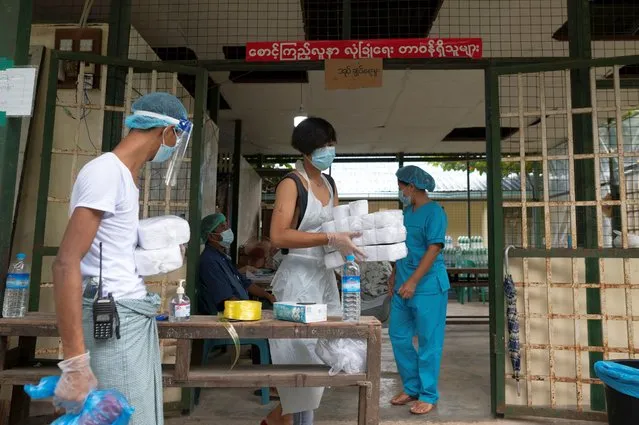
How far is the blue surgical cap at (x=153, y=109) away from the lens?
4.90 feet

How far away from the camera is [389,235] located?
1979mm

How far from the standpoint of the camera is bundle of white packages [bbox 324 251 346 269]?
2.05m

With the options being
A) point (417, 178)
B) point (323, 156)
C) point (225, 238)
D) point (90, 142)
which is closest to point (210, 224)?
point (225, 238)

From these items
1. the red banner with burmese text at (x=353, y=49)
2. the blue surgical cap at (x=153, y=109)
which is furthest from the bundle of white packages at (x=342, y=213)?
the red banner with burmese text at (x=353, y=49)

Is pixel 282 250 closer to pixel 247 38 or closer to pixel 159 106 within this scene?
pixel 159 106

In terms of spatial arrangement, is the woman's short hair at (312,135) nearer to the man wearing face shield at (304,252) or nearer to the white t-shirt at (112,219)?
the man wearing face shield at (304,252)

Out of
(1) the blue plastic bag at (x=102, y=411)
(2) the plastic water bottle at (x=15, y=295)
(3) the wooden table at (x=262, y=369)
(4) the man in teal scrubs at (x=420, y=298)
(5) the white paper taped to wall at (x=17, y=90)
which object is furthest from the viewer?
(4) the man in teal scrubs at (x=420, y=298)

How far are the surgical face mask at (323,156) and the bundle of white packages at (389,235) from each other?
389 millimetres

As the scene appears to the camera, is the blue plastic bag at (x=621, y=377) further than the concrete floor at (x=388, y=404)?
No

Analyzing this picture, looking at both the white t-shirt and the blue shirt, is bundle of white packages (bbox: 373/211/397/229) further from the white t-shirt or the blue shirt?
the blue shirt

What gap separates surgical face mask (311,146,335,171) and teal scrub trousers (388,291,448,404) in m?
1.52

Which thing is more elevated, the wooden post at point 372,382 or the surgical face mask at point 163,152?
the surgical face mask at point 163,152

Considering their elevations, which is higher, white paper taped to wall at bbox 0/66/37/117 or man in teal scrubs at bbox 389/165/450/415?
white paper taped to wall at bbox 0/66/37/117

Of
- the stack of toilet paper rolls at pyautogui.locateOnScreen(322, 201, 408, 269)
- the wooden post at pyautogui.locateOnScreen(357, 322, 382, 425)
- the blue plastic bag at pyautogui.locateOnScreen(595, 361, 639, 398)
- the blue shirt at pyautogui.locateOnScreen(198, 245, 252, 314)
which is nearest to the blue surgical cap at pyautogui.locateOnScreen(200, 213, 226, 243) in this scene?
the blue shirt at pyautogui.locateOnScreen(198, 245, 252, 314)
